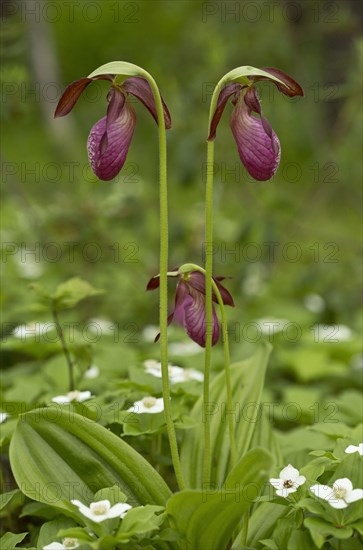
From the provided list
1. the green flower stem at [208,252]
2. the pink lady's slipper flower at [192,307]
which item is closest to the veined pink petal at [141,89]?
the green flower stem at [208,252]

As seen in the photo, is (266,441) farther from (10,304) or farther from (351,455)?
(10,304)

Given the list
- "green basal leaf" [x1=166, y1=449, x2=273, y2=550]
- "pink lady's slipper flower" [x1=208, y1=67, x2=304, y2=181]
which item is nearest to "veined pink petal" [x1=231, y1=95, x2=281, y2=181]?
"pink lady's slipper flower" [x1=208, y1=67, x2=304, y2=181]

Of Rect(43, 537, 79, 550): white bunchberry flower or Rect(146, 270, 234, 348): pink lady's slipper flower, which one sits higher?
Rect(146, 270, 234, 348): pink lady's slipper flower

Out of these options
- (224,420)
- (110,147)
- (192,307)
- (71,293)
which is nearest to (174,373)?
(224,420)

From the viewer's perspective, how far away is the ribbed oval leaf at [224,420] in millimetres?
1287

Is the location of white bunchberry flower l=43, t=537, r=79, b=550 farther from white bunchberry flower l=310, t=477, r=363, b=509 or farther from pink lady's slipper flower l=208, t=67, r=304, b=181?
pink lady's slipper flower l=208, t=67, r=304, b=181

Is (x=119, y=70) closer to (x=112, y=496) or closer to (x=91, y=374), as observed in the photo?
(x=112, y=496)

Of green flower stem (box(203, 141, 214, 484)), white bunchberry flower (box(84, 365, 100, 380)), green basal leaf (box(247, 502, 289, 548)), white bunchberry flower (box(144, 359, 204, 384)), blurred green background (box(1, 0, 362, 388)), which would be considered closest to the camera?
green flower stem (box(203, 141, 214, 484))

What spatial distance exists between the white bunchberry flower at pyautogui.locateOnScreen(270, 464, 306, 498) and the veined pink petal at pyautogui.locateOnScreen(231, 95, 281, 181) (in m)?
0.44

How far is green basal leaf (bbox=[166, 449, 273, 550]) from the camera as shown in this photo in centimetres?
94

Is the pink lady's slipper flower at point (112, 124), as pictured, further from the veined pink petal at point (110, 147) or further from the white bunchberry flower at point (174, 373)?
the white bunchberry flower at point (174, 373)

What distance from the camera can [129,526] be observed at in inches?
36.0

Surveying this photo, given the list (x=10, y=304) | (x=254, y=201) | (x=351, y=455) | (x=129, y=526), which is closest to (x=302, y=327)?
(x=254, y=201)

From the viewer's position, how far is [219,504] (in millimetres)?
964
